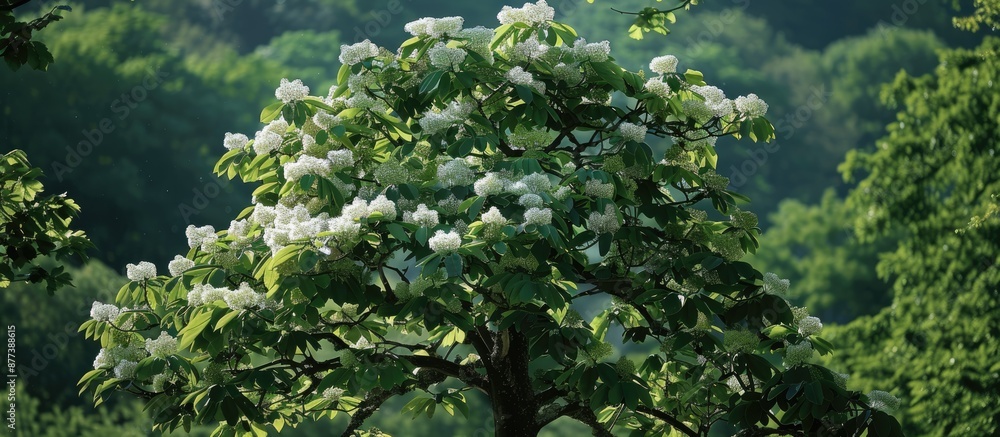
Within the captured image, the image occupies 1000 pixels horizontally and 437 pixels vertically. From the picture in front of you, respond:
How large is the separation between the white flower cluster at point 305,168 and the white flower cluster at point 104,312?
118 centimetres

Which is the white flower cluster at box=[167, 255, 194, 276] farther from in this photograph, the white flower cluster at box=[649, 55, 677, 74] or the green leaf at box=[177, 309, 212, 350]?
the white flower cluster at box=[649, 55, 677, 74]

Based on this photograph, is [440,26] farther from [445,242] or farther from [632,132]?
[445,242]

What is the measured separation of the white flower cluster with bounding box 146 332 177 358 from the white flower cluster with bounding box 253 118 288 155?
880 millimetres

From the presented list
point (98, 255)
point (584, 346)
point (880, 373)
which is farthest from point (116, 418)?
point (584, 346)

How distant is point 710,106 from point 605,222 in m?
0.88

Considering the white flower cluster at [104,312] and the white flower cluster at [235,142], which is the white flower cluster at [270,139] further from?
the white flower cluster at [104,312]

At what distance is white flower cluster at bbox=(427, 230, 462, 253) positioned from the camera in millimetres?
4047

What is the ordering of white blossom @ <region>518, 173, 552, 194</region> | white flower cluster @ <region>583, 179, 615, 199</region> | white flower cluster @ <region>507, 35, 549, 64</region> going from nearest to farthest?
white blossom @ <region>518, 173, 552, 194</region> → white flower cluster @ <region>583, 179, 615, 199</region> → white flower cluster @ <region>507, 35, 549, 64</region>

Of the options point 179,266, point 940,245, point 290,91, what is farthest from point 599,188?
point 940,245

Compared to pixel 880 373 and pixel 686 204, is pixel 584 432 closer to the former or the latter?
pixel 880 373

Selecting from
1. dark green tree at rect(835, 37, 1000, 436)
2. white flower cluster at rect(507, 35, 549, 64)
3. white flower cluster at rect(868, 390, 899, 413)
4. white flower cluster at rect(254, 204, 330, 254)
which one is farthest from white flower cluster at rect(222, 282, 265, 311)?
dark green tree at rect(835, 37, 1000, 436)

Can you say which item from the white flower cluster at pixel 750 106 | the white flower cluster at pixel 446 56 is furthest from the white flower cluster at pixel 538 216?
the white flower cluster at pixel 750 106

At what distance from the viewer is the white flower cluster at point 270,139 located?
16.0ft

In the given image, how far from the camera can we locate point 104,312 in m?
5.03
